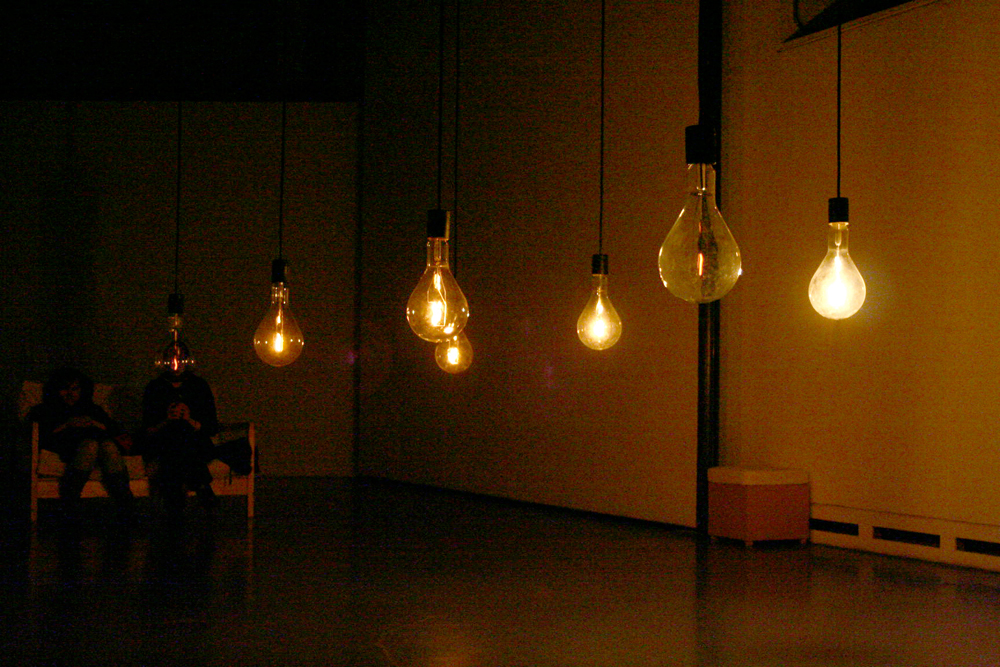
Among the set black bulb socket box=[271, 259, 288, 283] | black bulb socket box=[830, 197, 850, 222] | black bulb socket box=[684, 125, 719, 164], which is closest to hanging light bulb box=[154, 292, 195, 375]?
black bulb socket box=[271, 259, 288, 283]

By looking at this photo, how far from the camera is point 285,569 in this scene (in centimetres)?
556

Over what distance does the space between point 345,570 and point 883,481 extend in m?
3.45

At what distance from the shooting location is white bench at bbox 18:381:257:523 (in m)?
7.16

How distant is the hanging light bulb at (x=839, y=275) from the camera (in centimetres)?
369

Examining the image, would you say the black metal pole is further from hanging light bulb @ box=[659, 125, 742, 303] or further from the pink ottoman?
hanging light bulb @ box=[659, 125, 742, 303]

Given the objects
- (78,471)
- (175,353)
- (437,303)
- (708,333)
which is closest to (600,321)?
(437,303)

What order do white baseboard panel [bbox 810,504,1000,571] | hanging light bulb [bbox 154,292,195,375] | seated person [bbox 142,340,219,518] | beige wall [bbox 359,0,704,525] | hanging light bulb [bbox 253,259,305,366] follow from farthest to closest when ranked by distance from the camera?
beige wall [bbox 359,0,704,525] → seated person [bbox 142,340,219,518] → hanging light bulb [bbox 154,292,195,375] → white baseboard panel [bbox 810,504,1000,571] → hanging light bulb [bbox 253,259,305,366]

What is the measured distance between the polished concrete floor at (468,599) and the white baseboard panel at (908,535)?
0.53 ft

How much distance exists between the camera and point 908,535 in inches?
251

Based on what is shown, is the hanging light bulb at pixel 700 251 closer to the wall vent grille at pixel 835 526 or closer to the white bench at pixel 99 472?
the wall vent grille at pixel 835 526

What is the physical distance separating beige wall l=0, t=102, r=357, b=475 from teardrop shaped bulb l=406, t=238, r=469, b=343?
743 centimetres

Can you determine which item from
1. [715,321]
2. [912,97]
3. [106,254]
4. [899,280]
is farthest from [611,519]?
[106,254]

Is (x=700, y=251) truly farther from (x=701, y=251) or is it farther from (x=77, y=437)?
(x=77, y=437)

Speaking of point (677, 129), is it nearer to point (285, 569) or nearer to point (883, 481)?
point (883, 481)
